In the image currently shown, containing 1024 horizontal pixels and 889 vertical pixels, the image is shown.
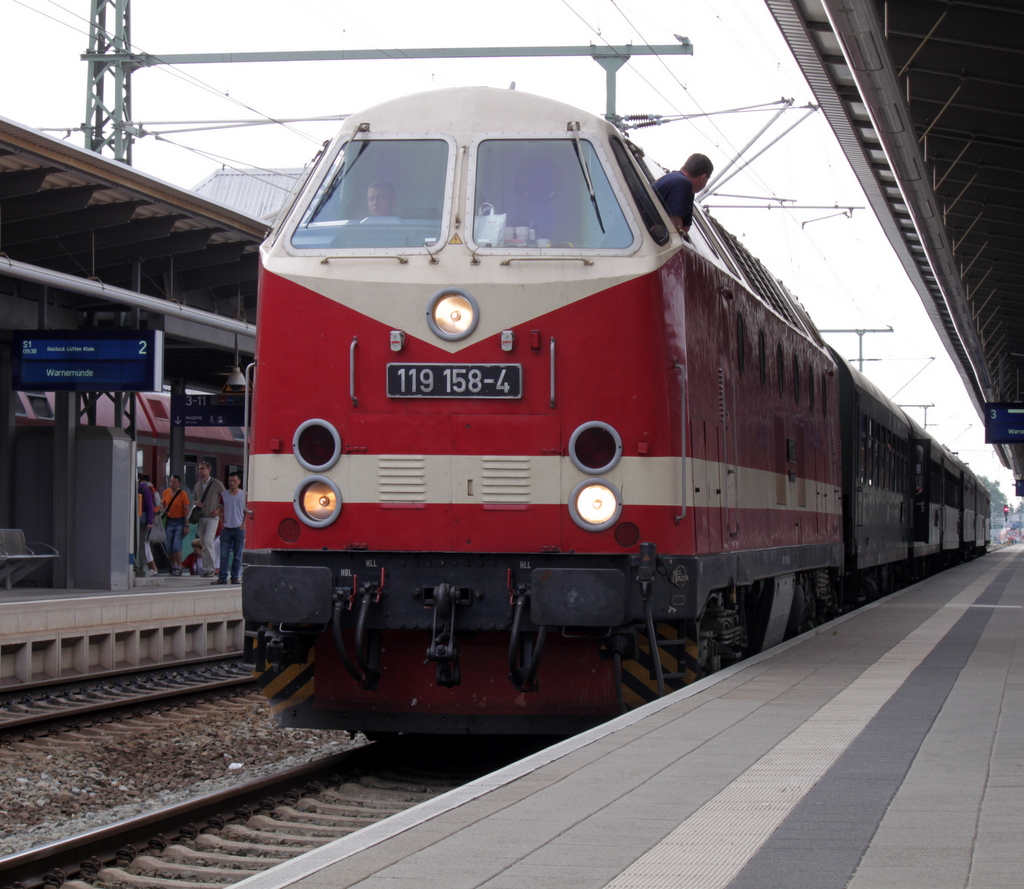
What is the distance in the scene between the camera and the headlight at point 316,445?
7.05 m

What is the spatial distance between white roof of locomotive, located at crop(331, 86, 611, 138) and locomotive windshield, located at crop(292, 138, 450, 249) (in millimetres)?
114

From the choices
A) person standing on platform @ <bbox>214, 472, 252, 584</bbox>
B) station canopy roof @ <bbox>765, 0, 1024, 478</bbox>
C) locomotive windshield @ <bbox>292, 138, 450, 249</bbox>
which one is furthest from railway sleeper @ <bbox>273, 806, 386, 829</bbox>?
person standing on platform @ <bbox>214, 472, 252, 584</bbox>

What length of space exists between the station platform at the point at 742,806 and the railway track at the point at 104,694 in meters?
4.83

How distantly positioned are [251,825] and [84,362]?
35.4 ft

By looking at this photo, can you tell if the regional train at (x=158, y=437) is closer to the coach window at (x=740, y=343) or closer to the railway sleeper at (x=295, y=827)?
the coach window at (x=740, y=343)

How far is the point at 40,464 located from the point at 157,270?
302 cm

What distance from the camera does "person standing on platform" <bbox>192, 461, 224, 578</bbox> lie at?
19.2 meters

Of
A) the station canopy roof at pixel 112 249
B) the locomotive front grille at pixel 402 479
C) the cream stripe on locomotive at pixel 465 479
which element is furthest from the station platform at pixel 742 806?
the station canopy roof at pixel 112 249

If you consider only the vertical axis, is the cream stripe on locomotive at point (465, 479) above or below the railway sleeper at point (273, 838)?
above

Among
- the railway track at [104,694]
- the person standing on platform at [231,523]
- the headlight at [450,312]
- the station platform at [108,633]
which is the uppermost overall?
the headlight at [450,312]

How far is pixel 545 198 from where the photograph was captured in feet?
24.2

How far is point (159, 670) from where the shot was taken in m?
13.2

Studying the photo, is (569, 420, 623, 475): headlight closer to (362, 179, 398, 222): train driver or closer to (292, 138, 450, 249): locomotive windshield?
(292, 138, 450, 249): locomotive windshield

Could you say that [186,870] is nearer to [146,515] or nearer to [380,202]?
[380,202]
